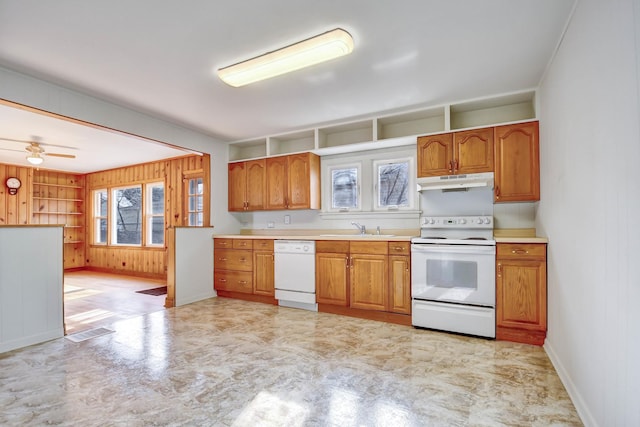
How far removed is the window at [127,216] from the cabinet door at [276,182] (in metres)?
3.96

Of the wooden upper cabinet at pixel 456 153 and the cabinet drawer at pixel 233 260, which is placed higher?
the wooden upper cabinet at pixel 456 153

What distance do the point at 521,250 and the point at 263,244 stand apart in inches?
119

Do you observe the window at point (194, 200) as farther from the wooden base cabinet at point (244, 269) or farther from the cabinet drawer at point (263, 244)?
the cabinet drawer at point (263, 244)

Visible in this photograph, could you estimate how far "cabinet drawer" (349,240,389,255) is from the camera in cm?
357

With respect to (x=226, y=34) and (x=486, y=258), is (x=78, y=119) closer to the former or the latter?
(x=226, y=34)

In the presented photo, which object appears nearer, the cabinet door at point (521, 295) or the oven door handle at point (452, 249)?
the cabinet door at point (521, 295)

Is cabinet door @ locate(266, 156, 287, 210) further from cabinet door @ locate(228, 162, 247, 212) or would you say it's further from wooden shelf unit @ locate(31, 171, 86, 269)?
wooden shelf unit @ locate(31, 171, 86, 269)

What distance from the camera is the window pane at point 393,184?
13.5ft

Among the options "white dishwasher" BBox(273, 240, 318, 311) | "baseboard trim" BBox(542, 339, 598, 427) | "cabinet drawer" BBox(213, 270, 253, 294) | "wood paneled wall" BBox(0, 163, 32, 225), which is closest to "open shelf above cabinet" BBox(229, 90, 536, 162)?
"white dishwasher" BBox(273, 240, 318, 311)

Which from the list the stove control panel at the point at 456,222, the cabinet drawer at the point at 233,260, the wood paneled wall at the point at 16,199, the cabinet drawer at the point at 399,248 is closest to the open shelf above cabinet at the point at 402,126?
the stove control panel at the point at 456,222

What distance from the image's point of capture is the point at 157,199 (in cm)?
683

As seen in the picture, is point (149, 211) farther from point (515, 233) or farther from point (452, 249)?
point (515, 233)

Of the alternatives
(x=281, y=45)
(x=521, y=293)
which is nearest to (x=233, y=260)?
(x=281, y=45)

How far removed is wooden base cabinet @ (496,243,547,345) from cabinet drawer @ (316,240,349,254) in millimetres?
1593
